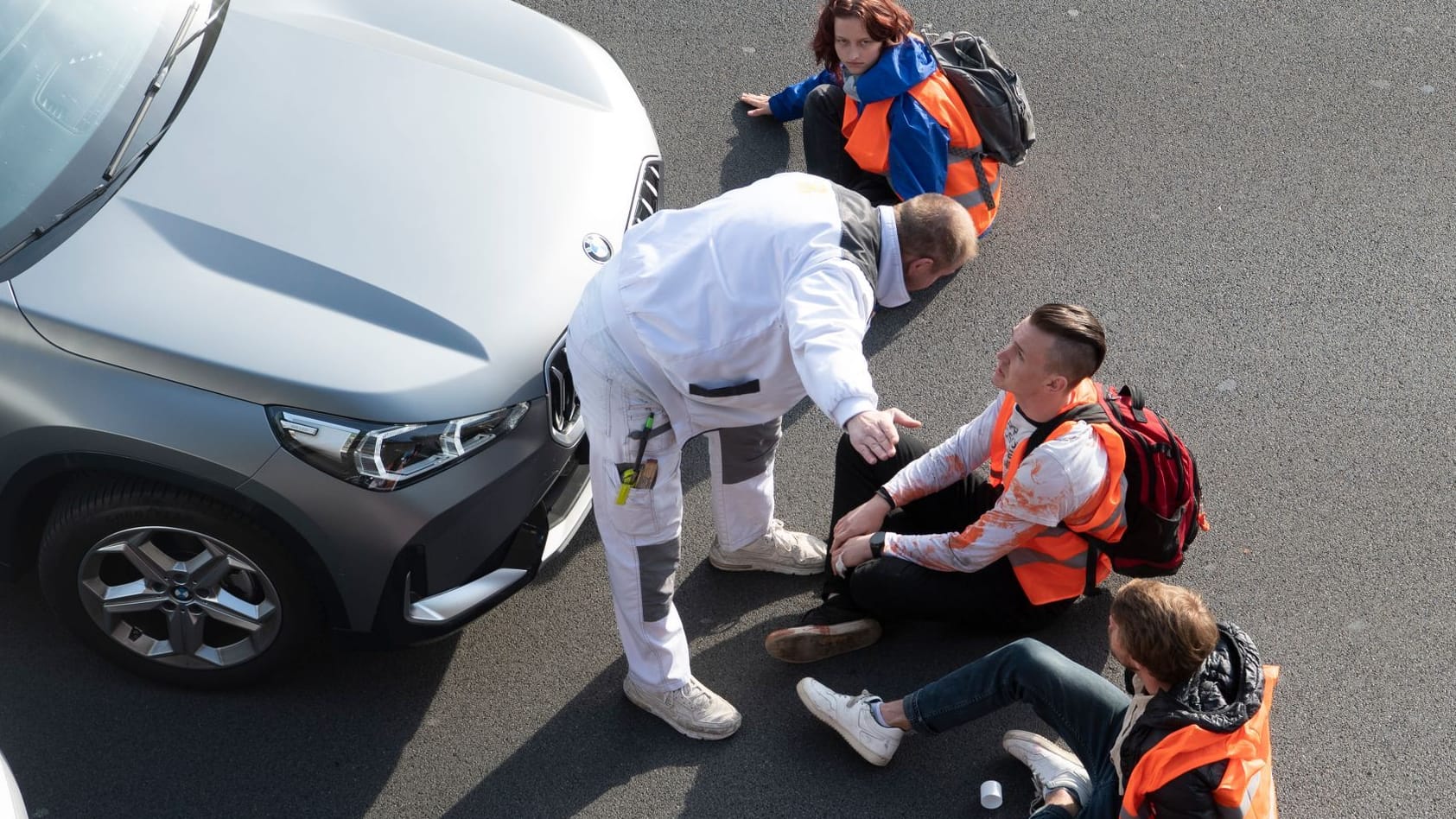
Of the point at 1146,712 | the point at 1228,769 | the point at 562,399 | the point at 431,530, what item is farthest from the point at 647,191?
A: the point at 1228,769

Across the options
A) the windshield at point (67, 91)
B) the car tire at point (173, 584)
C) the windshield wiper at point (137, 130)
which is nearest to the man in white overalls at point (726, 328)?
the car tire at point (173, 584)

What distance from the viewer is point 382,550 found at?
332 centimetres

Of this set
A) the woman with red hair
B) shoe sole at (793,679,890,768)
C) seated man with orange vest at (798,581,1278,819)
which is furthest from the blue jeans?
the woman with red hair

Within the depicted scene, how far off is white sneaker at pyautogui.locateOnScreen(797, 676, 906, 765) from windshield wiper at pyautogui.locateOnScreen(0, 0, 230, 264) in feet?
7.77

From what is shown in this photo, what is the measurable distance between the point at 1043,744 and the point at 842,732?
56 cm

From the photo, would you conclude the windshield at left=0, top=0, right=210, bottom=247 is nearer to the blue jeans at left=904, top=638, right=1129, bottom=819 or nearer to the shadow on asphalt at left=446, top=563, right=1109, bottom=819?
the shadow on asphalt at left=446, top=563, right=1109, bottom=819

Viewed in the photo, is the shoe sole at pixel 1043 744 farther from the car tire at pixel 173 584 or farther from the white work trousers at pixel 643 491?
the car tire at pixel 173 584

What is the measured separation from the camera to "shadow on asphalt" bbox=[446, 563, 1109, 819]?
11.9 ft

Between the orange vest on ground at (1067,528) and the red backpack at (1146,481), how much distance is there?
0.10 feet

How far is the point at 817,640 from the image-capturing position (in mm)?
3936

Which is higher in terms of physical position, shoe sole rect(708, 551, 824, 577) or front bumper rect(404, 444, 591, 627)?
front bumper rect(404, 444, 591, 627)

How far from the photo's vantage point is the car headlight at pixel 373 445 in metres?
3.22

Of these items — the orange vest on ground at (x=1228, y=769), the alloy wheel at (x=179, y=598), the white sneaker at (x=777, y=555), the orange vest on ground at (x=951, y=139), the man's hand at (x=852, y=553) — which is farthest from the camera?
the orange vest on ground at (x=951, y=139)

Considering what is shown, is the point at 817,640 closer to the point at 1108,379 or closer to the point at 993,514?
the point at 993,514
